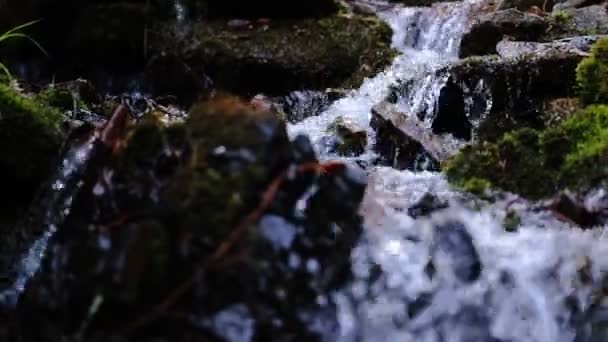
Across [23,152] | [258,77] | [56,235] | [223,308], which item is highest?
Answer: [223,308]

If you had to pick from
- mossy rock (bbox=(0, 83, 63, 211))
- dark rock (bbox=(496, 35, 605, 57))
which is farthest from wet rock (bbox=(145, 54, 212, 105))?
mossy rock (bbox=(0, 83, 63, 211))

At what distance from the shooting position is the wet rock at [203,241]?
5.67 ft

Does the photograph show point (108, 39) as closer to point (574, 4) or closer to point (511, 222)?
point (574, 4)

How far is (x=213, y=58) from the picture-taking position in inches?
235

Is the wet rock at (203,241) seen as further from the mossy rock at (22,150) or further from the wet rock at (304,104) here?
the wet rock at (304,104)

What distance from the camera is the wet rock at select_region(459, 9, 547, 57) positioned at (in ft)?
17.1

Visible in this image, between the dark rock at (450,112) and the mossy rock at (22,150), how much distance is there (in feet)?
7.25

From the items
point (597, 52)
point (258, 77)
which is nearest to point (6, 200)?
point (597, 52)

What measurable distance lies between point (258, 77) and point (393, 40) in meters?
1.51

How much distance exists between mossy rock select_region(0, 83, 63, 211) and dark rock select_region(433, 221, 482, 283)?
1576 millimetres

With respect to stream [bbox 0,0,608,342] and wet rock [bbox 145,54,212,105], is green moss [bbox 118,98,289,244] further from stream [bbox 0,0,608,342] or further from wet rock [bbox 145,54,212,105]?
wet rock [bbox 145,54,212,105]

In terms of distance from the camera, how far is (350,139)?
13.7 feet

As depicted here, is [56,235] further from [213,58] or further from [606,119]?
[213,58]

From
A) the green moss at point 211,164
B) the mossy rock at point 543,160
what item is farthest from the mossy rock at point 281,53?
the green moss at point 211,164
